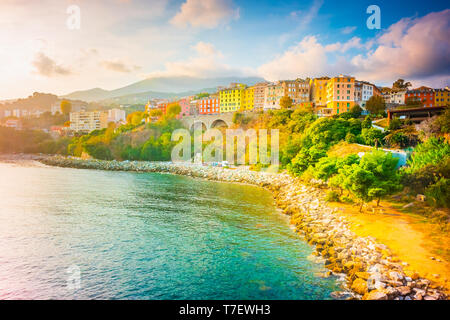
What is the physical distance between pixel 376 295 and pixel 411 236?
21.8 ft

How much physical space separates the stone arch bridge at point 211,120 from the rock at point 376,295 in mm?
66336

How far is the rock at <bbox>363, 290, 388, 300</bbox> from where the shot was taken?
9.90 m

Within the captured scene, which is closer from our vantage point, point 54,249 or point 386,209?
point 54,249

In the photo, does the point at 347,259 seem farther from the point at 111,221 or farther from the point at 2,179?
the point at 2,179

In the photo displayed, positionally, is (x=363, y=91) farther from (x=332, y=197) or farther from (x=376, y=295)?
(x=376, y=295)

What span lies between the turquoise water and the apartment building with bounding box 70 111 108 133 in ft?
329

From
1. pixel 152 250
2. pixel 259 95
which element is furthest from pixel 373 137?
pixel 259 95

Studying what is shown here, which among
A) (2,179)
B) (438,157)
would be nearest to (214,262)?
(438,157)

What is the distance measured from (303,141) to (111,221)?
96.7 ft

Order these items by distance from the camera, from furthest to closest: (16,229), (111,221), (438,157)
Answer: (438,157)
(111,221)
(16,229)

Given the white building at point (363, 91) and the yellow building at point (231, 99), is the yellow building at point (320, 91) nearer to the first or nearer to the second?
the white building at point (363, 91)

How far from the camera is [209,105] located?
311 ft

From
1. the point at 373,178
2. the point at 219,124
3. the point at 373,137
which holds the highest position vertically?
the point at 219,124

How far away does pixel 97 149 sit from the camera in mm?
72312
